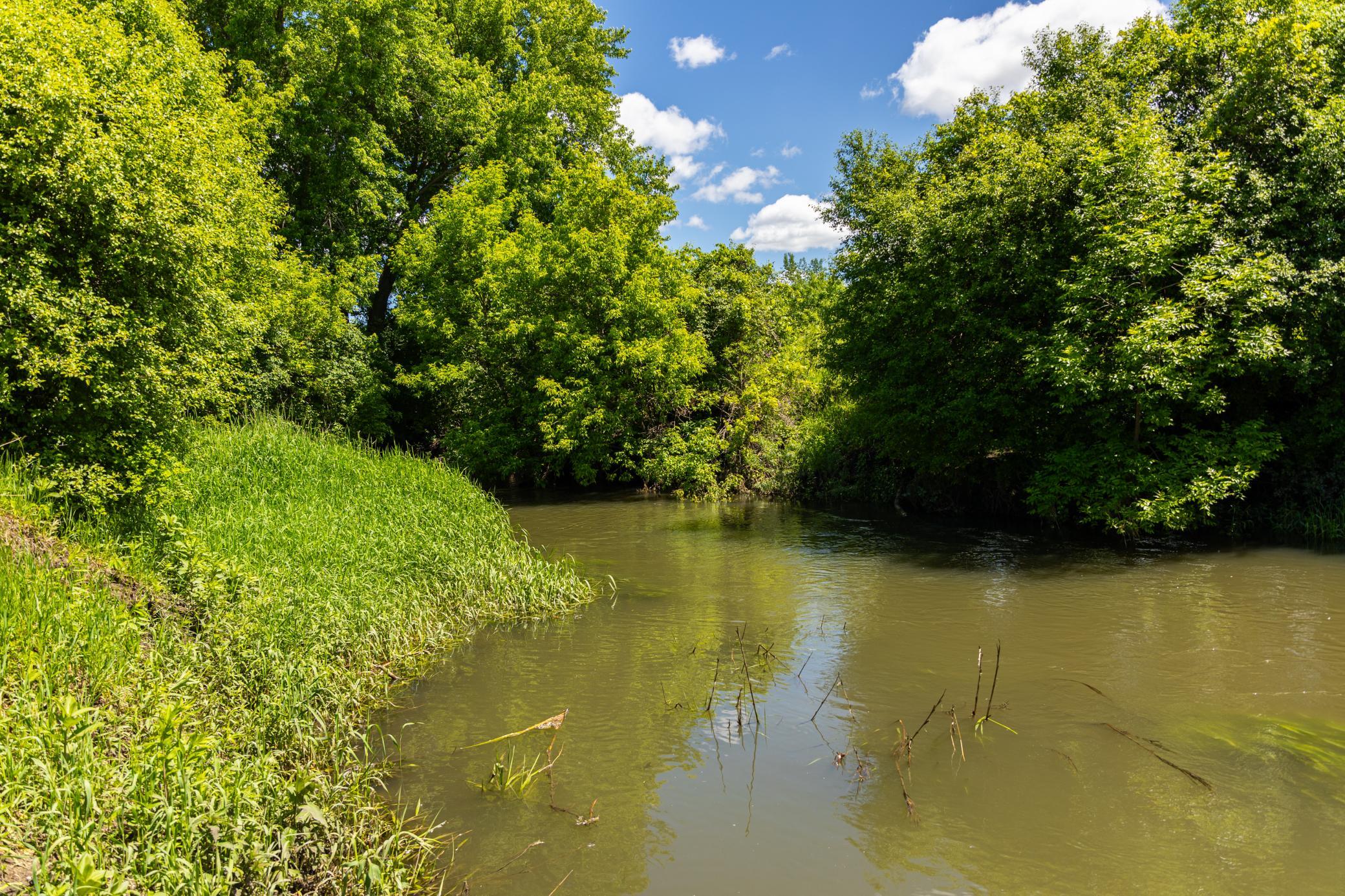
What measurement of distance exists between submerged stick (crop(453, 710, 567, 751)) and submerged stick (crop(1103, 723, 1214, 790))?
197 inches

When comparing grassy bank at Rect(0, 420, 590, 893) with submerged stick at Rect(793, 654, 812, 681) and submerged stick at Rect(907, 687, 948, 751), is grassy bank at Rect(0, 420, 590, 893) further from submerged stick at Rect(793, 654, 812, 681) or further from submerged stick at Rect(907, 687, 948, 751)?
submerged stick at Rect(907, 687, 948, 751)

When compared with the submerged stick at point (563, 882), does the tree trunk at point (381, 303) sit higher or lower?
higher

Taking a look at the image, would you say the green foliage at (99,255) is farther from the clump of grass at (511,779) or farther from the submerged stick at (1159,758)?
the submerged stick at (1159,758)

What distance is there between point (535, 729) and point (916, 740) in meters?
3.39

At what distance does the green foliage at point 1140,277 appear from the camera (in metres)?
13.7

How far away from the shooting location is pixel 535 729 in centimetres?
688

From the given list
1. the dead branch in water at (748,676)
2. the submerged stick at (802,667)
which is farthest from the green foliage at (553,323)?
the submerged stick at (802,667)

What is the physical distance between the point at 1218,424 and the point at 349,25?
28961 mm

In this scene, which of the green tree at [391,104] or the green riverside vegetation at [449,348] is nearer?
the green riverside vegetation at [449,348]

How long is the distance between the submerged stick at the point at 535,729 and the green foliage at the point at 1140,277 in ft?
38.1

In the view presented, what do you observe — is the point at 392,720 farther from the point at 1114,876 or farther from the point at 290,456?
the point at 290,456

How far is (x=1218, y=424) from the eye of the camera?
15523mm

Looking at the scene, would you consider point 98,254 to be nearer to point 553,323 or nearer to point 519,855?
point 519,855

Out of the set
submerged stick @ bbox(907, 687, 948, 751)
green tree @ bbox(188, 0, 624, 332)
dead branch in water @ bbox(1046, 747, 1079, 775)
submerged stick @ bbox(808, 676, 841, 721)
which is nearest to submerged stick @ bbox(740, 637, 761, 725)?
submerged stick @ bbox(808, 676, 841, 721)
